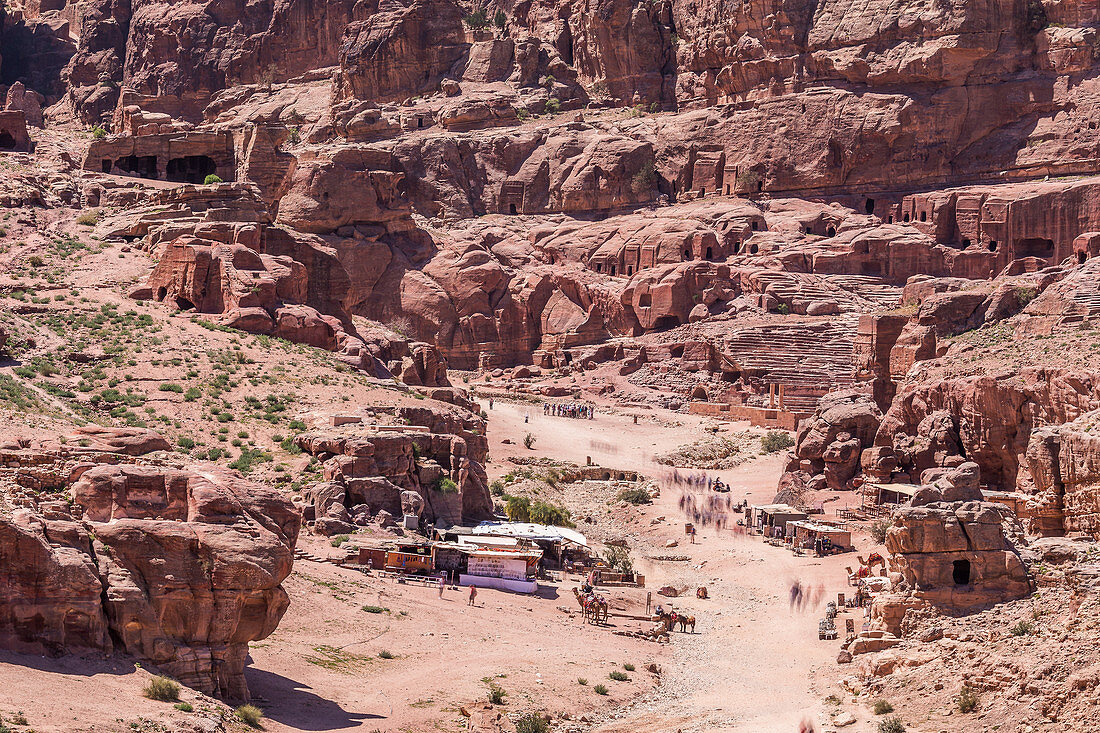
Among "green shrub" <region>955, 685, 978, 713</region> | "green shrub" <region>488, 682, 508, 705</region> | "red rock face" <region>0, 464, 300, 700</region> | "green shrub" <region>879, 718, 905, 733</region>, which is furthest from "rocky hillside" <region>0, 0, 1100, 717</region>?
"green shrub" <region>879, 718, 905, 733</region>

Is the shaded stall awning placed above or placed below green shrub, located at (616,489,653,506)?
above

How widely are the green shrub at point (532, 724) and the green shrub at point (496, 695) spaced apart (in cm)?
64

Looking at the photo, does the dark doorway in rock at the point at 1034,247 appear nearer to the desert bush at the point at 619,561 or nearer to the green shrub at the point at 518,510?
the green shrub at the point at 518,510

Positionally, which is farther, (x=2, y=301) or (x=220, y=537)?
(x=2, y=301)

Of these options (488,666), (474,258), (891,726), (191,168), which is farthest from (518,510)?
(474,258)

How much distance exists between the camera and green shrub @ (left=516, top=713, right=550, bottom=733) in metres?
25.5

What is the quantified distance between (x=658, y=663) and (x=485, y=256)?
211 ft

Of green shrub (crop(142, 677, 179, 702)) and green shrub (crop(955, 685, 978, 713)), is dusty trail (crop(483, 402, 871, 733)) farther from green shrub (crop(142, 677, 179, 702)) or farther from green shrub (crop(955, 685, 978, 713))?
green shrub (crop(142, 677, 179, 702))

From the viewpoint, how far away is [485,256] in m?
94.4

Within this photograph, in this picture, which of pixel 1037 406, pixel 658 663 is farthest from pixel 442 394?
pixel 658 663

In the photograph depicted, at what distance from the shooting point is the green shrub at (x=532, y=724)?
2545 centimetres

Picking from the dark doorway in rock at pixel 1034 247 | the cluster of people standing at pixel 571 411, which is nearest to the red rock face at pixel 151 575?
the cluster of people standing at pixel 571 411

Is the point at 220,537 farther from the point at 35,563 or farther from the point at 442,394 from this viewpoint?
the point at 442,394

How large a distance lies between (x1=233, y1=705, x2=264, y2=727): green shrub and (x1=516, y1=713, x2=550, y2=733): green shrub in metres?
5.53
